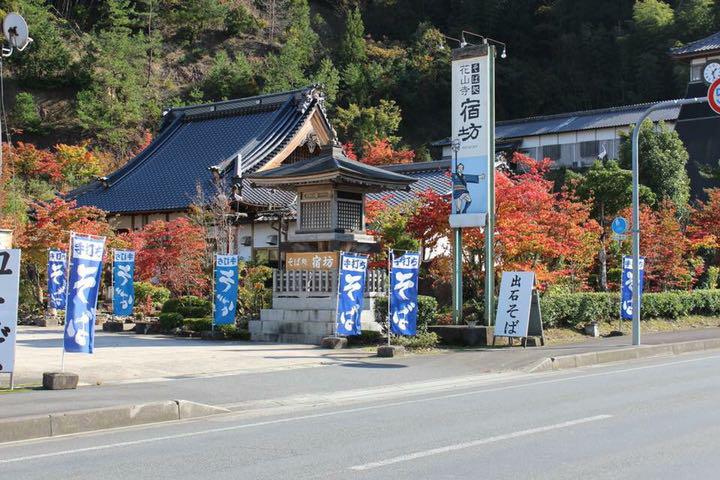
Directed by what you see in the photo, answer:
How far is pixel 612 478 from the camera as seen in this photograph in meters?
6.40

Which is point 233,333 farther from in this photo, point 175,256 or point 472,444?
point 472,444

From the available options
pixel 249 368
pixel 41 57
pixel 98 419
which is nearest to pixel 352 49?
pixel 41 57

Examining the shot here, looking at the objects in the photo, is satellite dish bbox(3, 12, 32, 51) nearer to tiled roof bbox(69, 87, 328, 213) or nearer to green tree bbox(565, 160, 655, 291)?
tiled roof bbox(69, 87, 328, 213)

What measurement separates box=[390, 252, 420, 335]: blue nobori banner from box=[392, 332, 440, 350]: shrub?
0.18 meters

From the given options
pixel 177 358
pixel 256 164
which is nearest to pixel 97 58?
pixel 256 164

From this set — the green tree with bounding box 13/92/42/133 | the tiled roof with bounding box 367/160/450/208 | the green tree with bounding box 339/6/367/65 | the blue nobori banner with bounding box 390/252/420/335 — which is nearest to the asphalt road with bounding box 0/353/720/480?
the blue nobori banner with bounding box 390/252/420/335

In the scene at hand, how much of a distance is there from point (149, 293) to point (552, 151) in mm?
30332

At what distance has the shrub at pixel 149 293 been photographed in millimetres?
26109

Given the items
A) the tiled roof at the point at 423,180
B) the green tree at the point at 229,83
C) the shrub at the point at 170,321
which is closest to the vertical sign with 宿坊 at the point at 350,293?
the shrub at the point at 170,321

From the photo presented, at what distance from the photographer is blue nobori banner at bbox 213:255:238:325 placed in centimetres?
2033

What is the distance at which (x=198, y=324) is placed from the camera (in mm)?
21562

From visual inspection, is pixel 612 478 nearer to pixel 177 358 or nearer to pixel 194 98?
pixel 177 358

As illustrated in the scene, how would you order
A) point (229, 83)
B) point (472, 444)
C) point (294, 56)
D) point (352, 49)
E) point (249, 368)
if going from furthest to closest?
1. point (352, 49)
2. point (294, 56)
3. point (229, 83)
4. point (249, 368)
5. point (472, 444)

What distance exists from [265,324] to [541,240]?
718 cm
